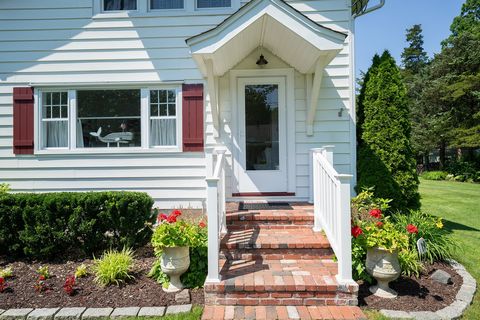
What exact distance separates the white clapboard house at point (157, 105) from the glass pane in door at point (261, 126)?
18mm

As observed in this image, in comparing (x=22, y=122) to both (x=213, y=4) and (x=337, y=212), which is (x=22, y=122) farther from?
(x=337, y=212)

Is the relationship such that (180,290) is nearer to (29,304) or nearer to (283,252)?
(283,252)

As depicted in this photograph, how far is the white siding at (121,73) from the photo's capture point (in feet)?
17.0

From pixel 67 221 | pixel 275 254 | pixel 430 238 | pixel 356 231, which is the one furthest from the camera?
pixel 430 238

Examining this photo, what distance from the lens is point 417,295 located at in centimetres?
306

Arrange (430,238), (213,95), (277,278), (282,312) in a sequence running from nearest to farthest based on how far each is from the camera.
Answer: (282,312) → (277,278) → (430,238) → (213,95)

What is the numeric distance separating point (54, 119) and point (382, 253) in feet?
18.7

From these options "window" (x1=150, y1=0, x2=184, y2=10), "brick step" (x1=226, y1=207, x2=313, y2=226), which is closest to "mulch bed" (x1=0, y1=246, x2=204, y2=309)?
"brick step" (x1=226, y1=207, x2=313, y2=226)

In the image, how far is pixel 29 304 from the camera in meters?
2.92

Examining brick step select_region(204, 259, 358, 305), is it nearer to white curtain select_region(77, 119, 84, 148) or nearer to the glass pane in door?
the glass pane in door

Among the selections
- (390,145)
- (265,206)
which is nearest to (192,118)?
(265,206)

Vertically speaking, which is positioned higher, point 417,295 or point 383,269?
point 383,269

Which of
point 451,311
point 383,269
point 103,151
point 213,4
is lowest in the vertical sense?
point 451,311

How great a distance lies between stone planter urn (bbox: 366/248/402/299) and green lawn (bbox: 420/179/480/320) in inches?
26.2
